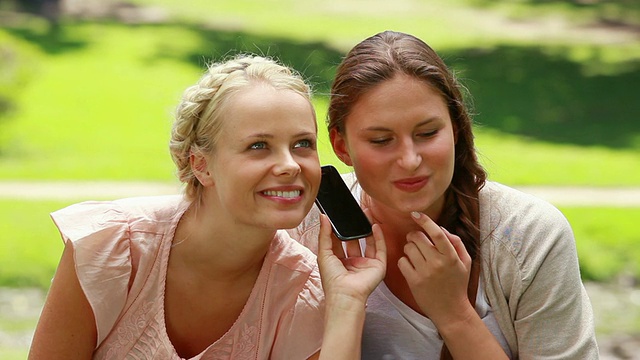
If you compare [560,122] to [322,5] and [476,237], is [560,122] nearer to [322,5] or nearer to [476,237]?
[322,5]

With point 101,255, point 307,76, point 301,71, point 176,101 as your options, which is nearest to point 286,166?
point 101,255

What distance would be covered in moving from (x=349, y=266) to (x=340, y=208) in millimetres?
206

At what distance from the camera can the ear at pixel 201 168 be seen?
2.87 m

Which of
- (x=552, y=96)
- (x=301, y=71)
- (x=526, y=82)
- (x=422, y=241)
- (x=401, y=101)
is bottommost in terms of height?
(x=552, y=96)

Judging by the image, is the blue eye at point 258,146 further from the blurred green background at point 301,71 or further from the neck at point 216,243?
the blurred green background at point 301,71

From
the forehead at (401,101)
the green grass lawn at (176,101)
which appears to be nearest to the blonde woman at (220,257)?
the forehead at (401,101)

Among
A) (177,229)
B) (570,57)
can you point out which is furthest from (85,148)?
(177,229)

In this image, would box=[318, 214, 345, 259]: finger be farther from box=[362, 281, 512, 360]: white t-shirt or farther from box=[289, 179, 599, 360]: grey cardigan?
box=[289, 179, 599, 360]: grey cardigan

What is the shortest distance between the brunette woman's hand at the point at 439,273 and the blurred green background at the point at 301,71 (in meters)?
5.44

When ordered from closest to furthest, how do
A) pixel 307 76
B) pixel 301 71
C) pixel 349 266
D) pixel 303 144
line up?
pixel 303 144
pixel 349 266
pixel 307 76
pixel 301 71

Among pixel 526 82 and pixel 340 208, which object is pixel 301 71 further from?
pixel 340 208

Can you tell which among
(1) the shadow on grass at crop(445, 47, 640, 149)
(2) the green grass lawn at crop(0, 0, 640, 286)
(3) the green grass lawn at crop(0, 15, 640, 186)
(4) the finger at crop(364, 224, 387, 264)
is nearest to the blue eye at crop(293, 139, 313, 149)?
(4) the finger at crop(364, 224, 387, 264)

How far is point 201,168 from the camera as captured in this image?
9.48ft

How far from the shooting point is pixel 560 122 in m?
12.1
